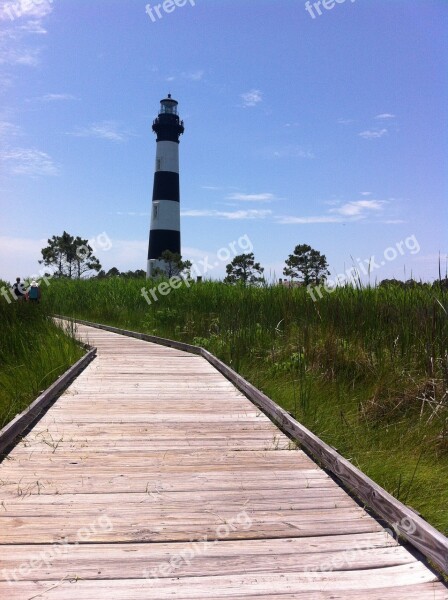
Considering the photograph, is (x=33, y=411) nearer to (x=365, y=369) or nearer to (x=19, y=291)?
(x=365, y=369)

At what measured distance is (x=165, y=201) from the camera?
30.9 meters

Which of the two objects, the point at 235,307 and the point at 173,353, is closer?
the point at 235,307

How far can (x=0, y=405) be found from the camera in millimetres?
4367

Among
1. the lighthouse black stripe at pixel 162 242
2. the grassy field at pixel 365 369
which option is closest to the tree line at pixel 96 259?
the lighthouse black stripe at pixel 162 242

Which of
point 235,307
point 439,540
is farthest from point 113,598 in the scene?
point 235,307

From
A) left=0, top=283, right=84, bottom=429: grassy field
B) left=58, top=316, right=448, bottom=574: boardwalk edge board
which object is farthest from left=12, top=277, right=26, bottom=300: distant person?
left=58, top=316, right=448, bottom=574: boardwalk edge board

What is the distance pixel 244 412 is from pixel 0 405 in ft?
7.10

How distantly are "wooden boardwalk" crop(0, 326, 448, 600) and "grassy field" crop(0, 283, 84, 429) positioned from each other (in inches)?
24.4

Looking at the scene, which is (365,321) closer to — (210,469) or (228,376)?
(228,376)

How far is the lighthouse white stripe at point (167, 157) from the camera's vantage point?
3162 centimetres

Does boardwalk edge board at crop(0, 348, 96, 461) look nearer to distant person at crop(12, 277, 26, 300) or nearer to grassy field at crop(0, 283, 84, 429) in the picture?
grassy field at crop(0, 283, 84, 429)

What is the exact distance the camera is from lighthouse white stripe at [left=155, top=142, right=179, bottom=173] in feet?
104

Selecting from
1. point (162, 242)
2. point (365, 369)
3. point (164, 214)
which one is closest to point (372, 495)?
point (365, 369)

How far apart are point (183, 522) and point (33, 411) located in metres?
2.33
